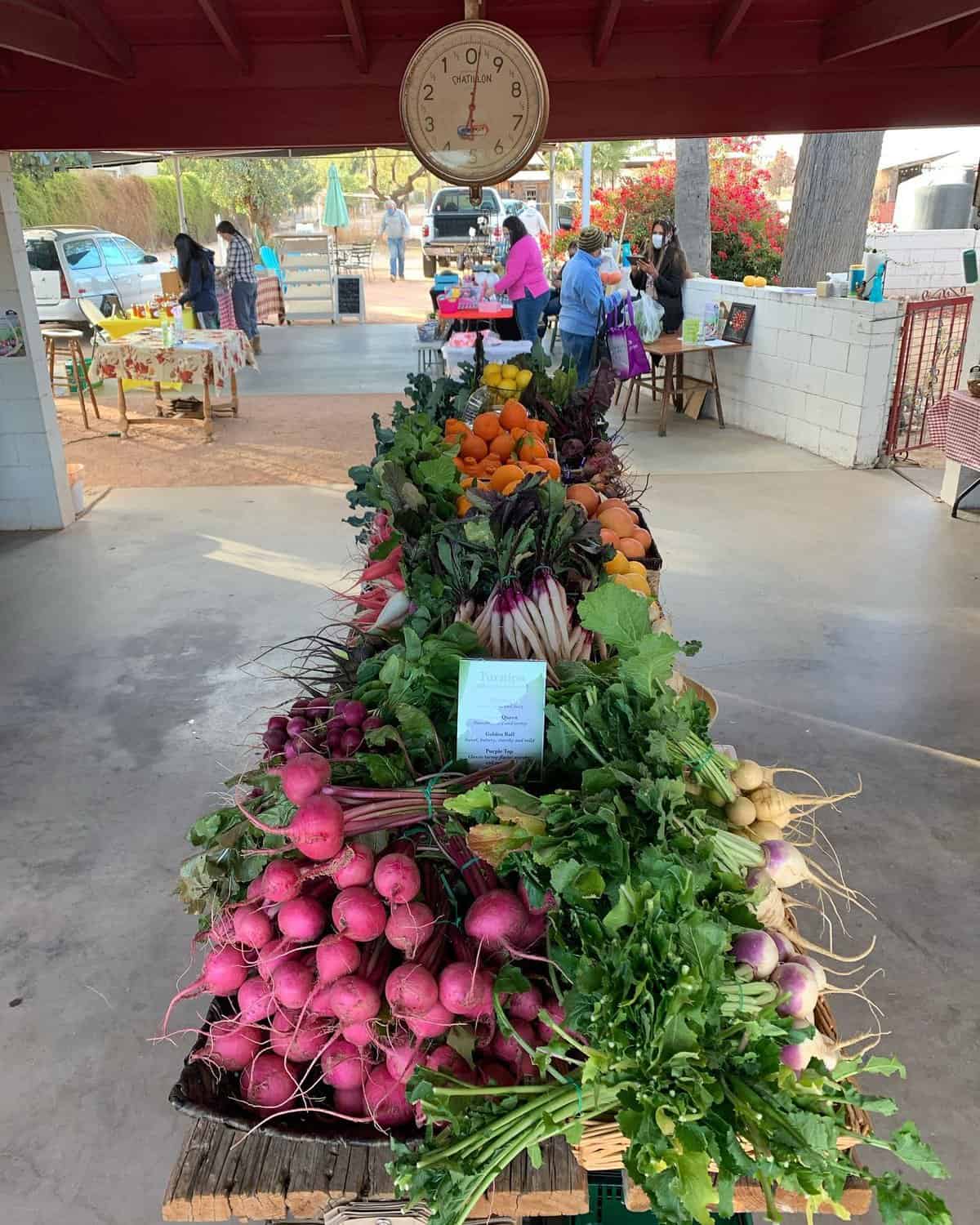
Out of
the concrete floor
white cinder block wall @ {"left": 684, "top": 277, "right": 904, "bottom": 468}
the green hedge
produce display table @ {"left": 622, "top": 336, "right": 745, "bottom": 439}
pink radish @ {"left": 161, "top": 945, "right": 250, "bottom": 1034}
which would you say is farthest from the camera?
the green hedge

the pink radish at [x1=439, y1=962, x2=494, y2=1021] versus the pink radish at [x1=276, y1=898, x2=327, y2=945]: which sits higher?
the pink radish at [x1=276, y1=898, x2=327, y2=945]

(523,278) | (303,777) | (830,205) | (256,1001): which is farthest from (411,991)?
(830,205)

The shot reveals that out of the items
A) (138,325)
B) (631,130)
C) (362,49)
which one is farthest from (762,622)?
(138,325)

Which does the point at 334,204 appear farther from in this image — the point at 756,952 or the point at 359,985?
the point at 756,952

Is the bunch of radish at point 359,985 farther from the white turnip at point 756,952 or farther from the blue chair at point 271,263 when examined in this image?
the blue chair at point 271,263

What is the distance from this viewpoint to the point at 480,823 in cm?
153

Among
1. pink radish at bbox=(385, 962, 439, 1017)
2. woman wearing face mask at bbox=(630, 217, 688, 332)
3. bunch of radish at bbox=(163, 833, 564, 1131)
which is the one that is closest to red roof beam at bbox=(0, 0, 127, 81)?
bunch of radish at bbox=(163, 833, 564, 1131)

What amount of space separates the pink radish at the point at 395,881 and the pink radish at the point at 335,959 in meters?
0.10

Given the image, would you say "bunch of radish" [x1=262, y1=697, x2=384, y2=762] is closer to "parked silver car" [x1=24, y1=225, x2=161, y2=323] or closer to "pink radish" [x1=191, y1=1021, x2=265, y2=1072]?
"pink radish" [x1=191, y1=1021, x2=265, y2=1072]

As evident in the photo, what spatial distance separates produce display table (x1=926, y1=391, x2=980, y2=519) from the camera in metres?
6.33

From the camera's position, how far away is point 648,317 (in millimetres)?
9258

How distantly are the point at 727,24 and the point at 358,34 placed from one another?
1.82 metres

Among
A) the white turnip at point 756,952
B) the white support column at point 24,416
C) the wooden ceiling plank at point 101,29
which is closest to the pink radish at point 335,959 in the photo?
the white turnip at point 756,952

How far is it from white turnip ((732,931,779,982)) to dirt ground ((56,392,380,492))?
688 centimetres
